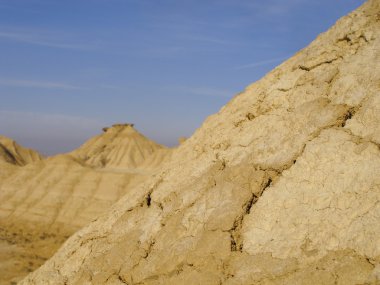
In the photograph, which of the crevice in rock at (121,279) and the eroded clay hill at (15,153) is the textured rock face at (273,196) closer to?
the crevice in rock at (121,279)

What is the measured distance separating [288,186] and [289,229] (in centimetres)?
41

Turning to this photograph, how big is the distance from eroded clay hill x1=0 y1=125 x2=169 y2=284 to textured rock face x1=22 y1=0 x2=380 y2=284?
13368 millimetres

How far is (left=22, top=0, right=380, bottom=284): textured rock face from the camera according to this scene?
10.8 feet

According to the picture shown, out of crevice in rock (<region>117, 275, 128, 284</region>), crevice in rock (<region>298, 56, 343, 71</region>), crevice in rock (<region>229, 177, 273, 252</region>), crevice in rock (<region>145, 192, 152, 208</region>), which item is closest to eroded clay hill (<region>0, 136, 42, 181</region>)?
crevice in rock (<region>145, 192, 152, 208</region>)

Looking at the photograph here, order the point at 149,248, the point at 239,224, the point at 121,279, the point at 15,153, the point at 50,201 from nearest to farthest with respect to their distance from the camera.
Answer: the point at 239,224 < the point at 121,279 < the point at 149,248 < the point at 50,201 < the point at 15,153

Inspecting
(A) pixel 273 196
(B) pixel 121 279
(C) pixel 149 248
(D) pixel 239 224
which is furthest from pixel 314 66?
(B) pixel 121 279

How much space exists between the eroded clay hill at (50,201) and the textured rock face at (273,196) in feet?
43.9

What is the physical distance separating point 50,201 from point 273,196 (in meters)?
20.9

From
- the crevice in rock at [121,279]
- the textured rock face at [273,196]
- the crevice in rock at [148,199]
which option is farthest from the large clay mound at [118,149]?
the crevice in rock at [121,279]

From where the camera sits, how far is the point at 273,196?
150 inches

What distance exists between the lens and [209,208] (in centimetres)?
413

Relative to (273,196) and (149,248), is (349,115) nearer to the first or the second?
(273,196)

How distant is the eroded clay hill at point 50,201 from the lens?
19.1 metres

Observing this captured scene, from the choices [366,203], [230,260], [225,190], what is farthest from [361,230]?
[225,190]
